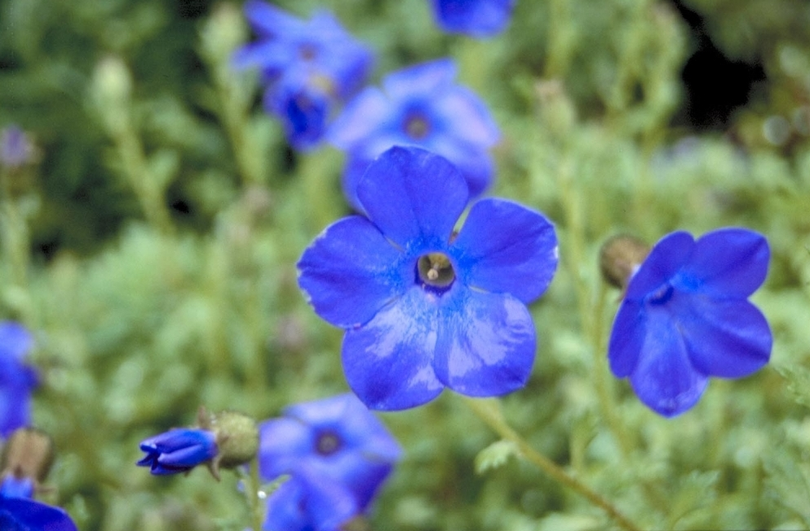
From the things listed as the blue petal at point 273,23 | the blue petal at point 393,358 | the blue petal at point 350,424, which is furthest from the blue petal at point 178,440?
the blue petal at point 273,23

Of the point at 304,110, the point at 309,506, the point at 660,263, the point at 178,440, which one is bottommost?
the point at 309,506

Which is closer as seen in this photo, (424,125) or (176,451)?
(176,451)

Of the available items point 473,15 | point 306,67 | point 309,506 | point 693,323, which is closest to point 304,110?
point 306,67

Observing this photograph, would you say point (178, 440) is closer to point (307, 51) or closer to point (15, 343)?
point (15, 343)

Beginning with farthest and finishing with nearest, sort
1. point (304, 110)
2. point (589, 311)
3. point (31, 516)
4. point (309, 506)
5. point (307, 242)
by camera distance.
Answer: point (307, 242), point (304, 110), point (589, 311), point (309, 506), point (31, 516)

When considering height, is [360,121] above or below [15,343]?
above

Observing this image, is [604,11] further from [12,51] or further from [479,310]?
Answer: [479,310]

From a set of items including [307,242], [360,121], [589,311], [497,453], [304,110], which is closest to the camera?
[497,453]
